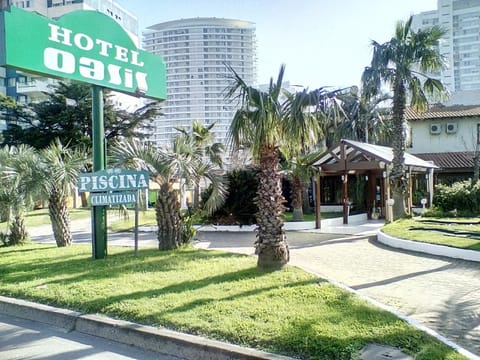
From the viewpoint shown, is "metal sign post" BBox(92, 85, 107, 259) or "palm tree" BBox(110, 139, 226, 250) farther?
"palm tree" BBox(110, 139, 226, 250)

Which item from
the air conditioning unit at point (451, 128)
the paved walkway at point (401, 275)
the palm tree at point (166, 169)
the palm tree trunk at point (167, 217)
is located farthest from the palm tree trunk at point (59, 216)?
the air conditioning unit at point (451, 128)

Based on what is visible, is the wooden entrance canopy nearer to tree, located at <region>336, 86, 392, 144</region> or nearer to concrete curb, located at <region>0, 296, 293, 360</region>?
tree, located at <region>336, 86, 392, 144</region>

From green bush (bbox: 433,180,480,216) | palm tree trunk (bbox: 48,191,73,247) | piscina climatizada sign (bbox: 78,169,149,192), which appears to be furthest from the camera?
green bush (bbox: 433,180,480,216)

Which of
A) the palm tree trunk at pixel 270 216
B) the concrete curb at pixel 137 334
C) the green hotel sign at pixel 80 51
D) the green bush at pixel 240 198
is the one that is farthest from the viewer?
the green bush at pixel 240 198

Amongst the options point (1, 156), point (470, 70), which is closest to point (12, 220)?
point (1, 156)

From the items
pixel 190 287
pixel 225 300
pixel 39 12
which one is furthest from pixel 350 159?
pixel 39 12

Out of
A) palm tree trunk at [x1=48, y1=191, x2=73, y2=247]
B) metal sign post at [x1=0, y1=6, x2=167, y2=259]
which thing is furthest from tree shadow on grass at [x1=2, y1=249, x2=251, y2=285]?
palm tree trunk at [x1=48, y1=191, x2=73, y2=247]

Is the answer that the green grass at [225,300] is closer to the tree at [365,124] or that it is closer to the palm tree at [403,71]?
the palm tree at [403,71]

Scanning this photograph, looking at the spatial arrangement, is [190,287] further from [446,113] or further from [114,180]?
[446,113]

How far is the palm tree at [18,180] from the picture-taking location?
12.1 meters

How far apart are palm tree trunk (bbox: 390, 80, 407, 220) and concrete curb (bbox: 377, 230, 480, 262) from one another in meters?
5.24

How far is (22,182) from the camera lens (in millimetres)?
12141

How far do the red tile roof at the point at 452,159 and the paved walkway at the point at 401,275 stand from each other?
624 inches

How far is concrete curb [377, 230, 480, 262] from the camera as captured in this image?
9.93m
